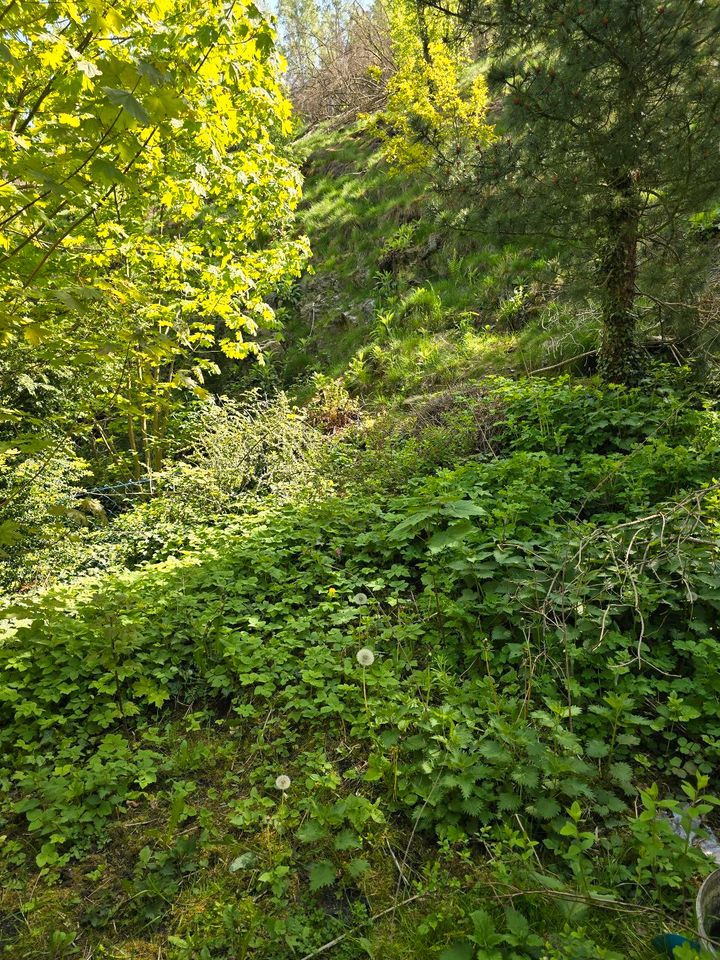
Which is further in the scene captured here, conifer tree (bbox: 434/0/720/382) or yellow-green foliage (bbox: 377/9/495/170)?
yellow-green foliage (bbox: 377/9/495/170)

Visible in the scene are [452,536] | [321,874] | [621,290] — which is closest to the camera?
[321,874]

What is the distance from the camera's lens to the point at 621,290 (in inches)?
188

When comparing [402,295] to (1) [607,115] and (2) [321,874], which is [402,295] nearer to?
(1) [607,115]

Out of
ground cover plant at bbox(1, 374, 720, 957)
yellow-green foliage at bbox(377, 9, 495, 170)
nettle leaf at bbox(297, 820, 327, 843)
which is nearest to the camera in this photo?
ground cover plant at bbox(1, 374, 720, 957)

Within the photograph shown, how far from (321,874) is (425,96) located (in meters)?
11.3

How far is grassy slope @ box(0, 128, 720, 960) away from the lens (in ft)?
6.22

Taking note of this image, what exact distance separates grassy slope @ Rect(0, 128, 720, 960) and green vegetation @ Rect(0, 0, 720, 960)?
16mm

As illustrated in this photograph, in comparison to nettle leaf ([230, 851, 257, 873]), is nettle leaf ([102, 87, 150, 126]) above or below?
above

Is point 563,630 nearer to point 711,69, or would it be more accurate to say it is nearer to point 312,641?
point 312,641

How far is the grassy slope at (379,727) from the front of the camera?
74.6 inches

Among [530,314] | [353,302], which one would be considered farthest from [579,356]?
[353,302]

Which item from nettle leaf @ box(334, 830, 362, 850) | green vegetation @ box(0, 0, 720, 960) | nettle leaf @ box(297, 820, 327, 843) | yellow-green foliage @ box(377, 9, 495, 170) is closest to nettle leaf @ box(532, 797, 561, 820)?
green vegetation @ box(0, 0, 720, 960)

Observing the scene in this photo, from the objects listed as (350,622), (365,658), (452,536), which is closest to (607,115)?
(452,536)

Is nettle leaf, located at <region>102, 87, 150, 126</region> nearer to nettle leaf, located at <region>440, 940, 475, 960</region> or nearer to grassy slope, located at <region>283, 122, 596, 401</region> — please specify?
nettle leaf, located at <region>440, 940, 475, 960</region>
